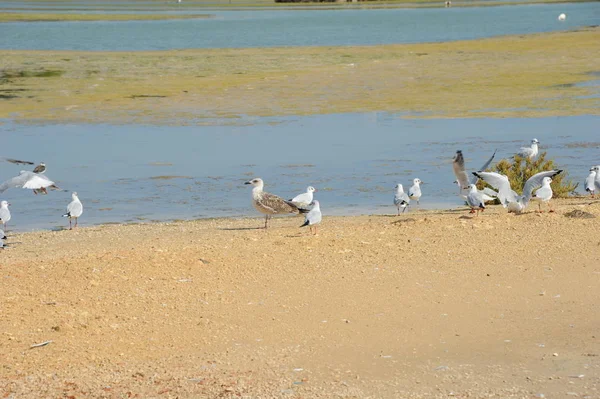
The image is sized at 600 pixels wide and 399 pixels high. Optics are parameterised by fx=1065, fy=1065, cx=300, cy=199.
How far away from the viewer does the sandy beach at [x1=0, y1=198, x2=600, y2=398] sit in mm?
7555

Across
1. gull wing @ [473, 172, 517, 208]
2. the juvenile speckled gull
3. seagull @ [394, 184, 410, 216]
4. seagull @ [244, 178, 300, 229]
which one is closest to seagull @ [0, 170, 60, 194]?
seagull @ [244, 178, 300, 229]

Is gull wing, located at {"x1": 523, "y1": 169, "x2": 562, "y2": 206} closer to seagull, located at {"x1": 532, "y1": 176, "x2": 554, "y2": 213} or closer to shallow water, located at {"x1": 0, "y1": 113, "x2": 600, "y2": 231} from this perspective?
seagull, located at {"x1": 532, "y1": 176, "x2": 554, "y2": 213}

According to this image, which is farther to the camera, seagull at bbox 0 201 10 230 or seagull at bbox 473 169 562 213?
seagull at bbox 0 201 10 230

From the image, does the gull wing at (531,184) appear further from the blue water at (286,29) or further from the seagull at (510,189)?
the blue water at (286,29)

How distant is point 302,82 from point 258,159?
13496mm

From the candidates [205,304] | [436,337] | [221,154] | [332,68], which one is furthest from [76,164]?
[332,68]

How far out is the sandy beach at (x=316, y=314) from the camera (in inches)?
297

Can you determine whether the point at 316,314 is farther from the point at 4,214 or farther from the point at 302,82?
the point at 302,82

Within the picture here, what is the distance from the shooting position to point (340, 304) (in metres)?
9.33

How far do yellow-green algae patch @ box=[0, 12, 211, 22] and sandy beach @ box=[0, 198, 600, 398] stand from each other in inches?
2792

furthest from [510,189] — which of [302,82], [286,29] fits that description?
[286,29]

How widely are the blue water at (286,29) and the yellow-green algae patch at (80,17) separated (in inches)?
164

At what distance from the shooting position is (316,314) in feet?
29.7

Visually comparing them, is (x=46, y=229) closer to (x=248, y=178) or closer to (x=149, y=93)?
(x=248, y=178)
